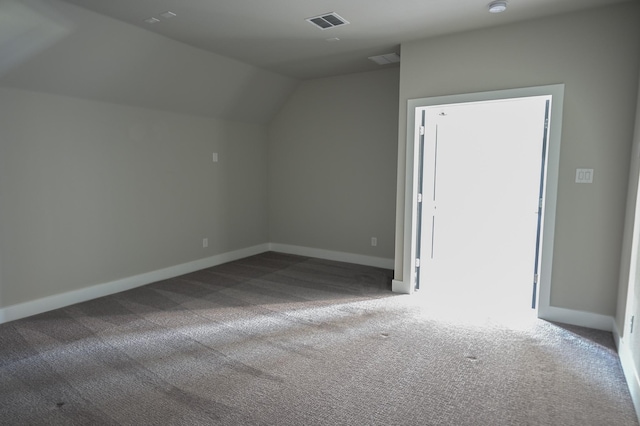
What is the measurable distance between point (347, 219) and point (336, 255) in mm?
607

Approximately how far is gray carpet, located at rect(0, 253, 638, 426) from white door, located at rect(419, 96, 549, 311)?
157cm

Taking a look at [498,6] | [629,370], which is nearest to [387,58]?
[498,6]

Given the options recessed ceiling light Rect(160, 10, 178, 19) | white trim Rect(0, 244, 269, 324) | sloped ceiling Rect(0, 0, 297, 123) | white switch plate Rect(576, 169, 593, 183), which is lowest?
white trim Rect(0, 244, 269, 324)

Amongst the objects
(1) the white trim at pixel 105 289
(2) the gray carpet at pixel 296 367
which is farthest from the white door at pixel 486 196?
(1) the white trim at pixel 105 289

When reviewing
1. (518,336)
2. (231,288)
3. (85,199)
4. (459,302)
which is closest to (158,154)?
(85,199)

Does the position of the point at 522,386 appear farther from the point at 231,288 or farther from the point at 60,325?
the point at 60,325

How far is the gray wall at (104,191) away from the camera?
11.2ft

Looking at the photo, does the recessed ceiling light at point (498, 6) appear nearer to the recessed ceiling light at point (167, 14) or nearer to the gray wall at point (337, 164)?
the gray wall at point (337, 164)

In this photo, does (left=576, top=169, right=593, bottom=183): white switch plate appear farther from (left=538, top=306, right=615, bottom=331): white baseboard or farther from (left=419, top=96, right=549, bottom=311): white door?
(left=419, top=96, right=549, bottom=311): white door

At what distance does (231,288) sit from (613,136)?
409 cm

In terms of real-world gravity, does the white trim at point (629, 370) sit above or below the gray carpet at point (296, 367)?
above

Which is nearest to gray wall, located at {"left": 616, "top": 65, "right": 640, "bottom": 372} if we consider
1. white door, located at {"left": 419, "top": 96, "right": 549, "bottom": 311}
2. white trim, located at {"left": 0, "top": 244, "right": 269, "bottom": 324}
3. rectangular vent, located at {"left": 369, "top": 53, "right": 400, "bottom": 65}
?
white door, located at {"left": 419, "top": 96, "right": 549, "bottom": 311}

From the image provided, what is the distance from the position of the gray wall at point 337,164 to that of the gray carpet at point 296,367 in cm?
170

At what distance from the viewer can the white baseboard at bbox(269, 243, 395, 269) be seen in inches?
209
